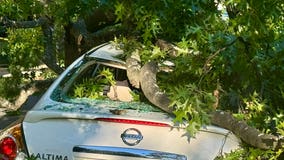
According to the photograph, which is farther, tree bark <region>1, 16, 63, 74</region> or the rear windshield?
tree bark <region>1, 16, 63, 74</region>

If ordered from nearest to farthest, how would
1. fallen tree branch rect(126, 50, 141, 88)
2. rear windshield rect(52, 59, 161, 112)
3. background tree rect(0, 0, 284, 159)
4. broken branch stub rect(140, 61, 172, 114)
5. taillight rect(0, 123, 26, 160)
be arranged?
taillight rect(0, 123, 26, 160) < background tree rect(0, 0, 284, 159) < broken branch stub rect(140, 61, 172, 114) < rear windshield rect(52, 59, 161, 112) < fallen tree branch rect(126, 50, 141, 88)

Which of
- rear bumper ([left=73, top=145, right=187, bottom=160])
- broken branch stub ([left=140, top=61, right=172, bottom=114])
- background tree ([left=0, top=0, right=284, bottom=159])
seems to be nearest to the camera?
rear bumper ([left=73, top=145, right=187, bottom=160])

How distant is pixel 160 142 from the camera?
10.9ft

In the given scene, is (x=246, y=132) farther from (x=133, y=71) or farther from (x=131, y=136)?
(x=133, y=71)

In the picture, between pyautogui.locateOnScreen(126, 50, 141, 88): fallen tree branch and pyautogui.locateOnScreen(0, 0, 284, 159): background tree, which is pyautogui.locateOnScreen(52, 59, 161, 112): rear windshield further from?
pyautogui.locateOnScreen(0, 0, 284, 159): background tree

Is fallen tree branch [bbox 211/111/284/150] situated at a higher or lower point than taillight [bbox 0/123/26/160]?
higher

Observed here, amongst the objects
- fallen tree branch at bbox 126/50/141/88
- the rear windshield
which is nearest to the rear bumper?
the rear windshield

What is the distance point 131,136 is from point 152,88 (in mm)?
727

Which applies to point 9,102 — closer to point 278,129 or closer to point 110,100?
point 110,100

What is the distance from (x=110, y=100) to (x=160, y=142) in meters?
0.96

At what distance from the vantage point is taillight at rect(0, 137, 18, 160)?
3.49 m

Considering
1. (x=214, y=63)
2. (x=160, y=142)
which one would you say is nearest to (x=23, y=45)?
(x=214, y=63)

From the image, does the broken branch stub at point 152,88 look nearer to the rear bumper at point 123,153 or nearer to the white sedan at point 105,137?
the white sedan at point 105,137

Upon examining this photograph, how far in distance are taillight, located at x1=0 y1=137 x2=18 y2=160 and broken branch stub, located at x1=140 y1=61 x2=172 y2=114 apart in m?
0.99
